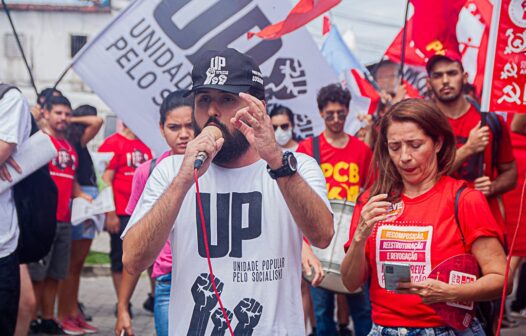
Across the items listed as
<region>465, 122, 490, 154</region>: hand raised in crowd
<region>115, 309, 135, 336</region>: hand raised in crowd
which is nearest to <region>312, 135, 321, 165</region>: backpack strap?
<region>465, 122, 490, 154</region>: hand raised in crowd

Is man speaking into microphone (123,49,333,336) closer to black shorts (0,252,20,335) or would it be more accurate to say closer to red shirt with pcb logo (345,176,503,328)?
red shirt with pcb logo (345,176,503,328)

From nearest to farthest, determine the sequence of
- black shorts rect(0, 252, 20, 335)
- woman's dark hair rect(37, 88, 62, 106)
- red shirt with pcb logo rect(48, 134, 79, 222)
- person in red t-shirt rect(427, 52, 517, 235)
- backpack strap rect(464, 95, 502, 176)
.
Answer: black shorts rect(0, 252, 20, 335)
person in red t-shirt rect(427, 52, 517, 235)
backpack strap rect(464, 95, 502, 176)
red shirt with pcb logo rect(48, 134, 79, 222)
woman's dark hair rect(37, 88, 62, 106)

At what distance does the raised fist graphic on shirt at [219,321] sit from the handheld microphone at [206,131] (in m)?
0.57

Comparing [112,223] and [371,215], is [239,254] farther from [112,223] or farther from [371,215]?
[112,223]

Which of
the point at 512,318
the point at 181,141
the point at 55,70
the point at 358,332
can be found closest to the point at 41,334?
the point at 358,332

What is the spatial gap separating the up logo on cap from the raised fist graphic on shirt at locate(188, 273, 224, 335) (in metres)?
0.72

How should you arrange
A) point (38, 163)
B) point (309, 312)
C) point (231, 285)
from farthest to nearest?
point (309, 312) < point (38, 163) < point (231, 285)

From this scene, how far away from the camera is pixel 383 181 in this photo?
400cm

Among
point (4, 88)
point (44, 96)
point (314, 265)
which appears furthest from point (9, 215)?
point (44, 96)

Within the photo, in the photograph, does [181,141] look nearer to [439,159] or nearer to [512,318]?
[439,159]

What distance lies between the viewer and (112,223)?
8812mm

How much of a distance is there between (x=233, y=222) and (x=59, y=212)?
509cm

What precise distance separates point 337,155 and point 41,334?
342 cm

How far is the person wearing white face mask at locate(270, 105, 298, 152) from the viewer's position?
8172 mm
